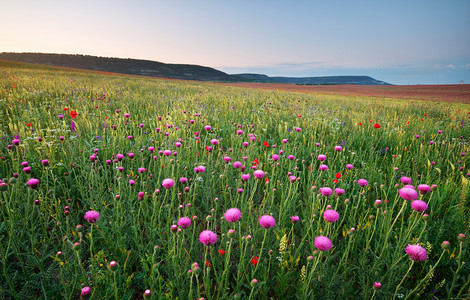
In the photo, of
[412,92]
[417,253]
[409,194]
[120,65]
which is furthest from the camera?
[120,65]

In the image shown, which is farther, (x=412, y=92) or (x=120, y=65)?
(x=120, y=65)

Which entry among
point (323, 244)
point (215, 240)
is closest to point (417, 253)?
point (323, 244)

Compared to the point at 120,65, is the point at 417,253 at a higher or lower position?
lower

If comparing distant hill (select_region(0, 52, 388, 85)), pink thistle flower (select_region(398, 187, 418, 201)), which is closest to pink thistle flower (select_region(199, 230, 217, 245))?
pink thistle flower (select_region(398, 187, 418, 201))

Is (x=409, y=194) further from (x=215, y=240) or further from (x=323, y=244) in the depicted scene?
(x=215, y=240)

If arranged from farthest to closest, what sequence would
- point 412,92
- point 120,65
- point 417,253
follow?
point 120,65 < point 412,92 < point 417,253

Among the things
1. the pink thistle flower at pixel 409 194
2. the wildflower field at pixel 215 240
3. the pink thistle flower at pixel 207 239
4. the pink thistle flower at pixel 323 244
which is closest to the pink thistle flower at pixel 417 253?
the wildflower field at pixel 215 240

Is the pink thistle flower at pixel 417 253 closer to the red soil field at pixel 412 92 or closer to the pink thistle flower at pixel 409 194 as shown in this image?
the pink thistle flower at pixel 409 194

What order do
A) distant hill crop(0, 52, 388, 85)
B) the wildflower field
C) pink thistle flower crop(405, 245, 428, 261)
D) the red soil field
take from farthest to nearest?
distant hill crop(0, 52, 388, 85) < the red soil field < the wildflower field < pink thistle flower crop(405, 245, 428, 261)

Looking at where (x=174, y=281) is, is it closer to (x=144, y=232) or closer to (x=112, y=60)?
(x=144, y=232)

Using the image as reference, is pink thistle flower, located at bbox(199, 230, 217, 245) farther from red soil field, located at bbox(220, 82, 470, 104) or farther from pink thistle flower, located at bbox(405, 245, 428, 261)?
red soil field, located at bbox(220, 82, 470, 104)

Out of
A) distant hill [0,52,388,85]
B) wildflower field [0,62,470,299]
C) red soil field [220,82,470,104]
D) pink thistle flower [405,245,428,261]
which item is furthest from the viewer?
distant hill [0,52,388,85]

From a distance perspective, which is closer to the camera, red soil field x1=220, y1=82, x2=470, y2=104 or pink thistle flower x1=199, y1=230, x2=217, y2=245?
pink thistle flower x1=199, y1=230, x2=217, y2=245

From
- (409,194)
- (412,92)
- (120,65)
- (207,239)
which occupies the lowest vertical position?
(207,239)
